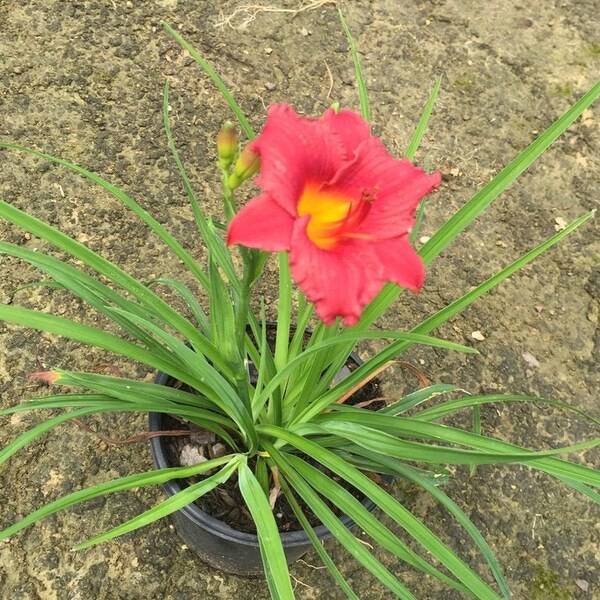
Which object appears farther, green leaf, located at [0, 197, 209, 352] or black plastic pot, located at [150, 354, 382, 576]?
black plastic pot, located at [150, 354, 382, 576]

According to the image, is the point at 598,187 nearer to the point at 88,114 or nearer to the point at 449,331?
the point at 449,331

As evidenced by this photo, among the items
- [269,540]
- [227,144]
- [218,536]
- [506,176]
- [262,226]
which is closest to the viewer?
[262,226]

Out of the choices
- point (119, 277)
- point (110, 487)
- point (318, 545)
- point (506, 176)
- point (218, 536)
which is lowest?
→ point (218, 536)

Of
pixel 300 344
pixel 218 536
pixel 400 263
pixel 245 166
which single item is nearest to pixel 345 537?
pixel 218 536

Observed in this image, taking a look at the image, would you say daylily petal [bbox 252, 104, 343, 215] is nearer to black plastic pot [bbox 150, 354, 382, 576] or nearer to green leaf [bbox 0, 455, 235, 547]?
green leaf [bbox 0, 455, 235, 547]

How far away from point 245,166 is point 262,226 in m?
0.12

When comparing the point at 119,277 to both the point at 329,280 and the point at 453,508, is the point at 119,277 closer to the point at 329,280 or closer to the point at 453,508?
the point at 329,280

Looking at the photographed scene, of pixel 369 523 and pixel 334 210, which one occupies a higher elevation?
pixel 334 210

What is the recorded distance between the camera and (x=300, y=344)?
4.54ft

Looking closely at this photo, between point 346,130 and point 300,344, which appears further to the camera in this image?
point 300,344

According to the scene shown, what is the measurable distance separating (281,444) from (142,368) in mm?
650

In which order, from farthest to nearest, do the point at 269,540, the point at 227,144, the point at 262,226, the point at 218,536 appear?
1. the point at 218,536
2. the point at 269,540
3. the point at 227,144
4. the point at 262,226

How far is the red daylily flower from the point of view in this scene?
749 millimetres

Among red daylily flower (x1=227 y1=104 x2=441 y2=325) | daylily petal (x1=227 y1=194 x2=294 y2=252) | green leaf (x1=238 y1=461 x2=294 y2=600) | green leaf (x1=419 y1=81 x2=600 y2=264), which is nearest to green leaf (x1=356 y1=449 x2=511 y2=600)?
green leaf (x1=238 y1=461 x2=294 y2=600)
